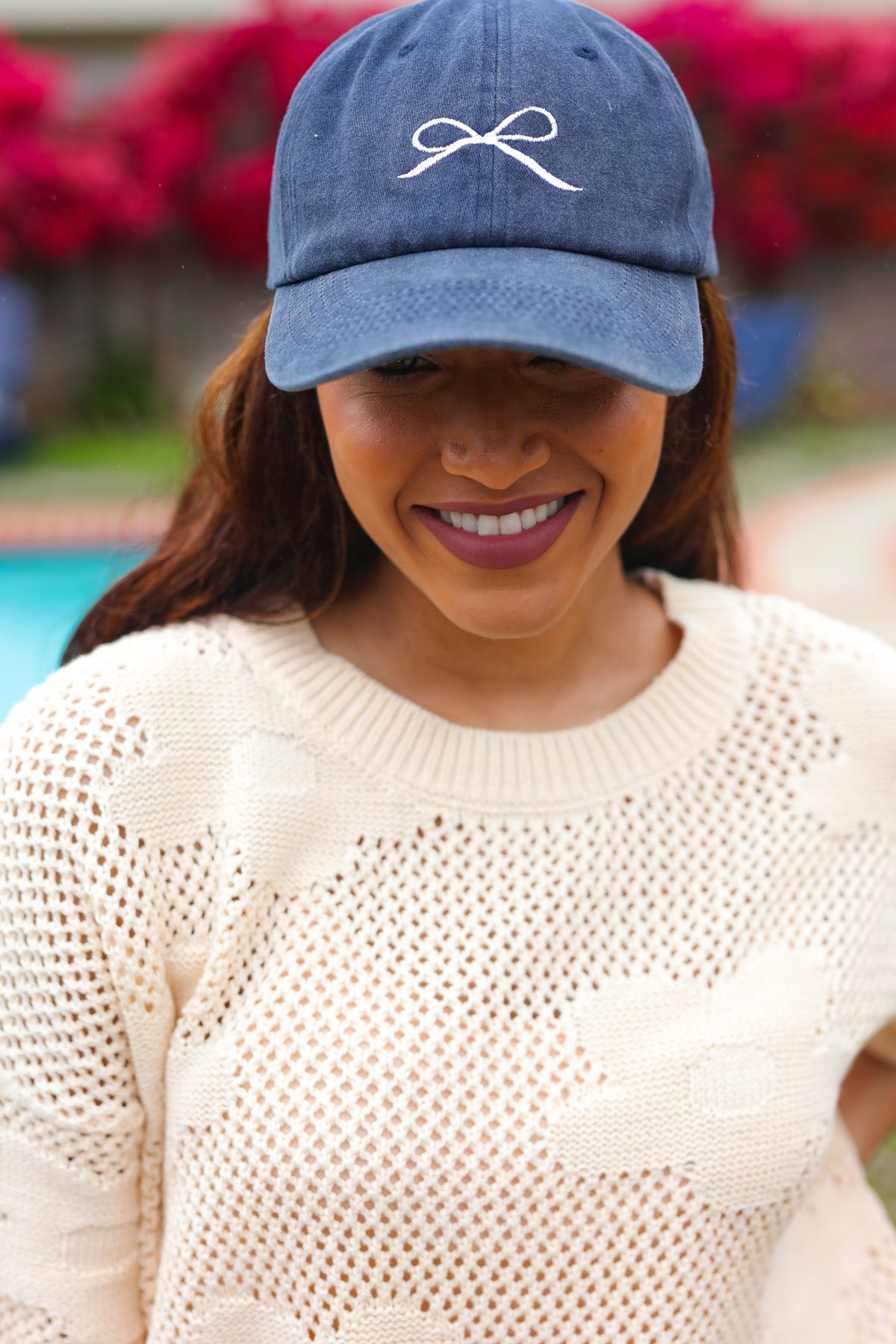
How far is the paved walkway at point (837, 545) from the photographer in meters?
5.91

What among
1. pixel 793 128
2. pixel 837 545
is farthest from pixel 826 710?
pixel 793 128

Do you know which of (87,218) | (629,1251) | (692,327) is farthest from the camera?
(87,218)

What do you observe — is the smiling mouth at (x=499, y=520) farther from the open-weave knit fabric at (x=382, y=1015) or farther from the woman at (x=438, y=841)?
the open-weave knit fabric at (x=382, y=1015)

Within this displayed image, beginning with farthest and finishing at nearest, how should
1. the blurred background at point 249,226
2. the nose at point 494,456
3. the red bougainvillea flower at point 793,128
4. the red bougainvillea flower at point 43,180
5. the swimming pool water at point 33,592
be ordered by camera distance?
the red bougainvillea flower at point 43,180 → the red bougainvillea flower at point 793,128 → the blurred background at point 249,226 → the swimming pool water at point 33,592 → the nose at point 494,456

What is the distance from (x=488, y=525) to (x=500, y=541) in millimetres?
15

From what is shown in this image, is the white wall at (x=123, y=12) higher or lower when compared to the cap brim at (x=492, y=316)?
lower

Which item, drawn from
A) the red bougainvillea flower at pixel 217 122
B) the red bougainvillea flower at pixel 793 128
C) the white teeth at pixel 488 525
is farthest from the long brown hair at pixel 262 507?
the red bougainvillea flower at pixel 793 128

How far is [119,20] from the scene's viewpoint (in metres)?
9.28

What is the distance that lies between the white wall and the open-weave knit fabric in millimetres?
8665

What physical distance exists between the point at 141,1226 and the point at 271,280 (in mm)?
790

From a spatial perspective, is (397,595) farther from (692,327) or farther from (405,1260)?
(405,1260)

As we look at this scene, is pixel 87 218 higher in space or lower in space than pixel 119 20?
lower

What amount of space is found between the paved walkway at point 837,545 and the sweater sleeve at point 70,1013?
471cm

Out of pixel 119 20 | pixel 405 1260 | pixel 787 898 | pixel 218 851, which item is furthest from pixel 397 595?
pixel 119 20
